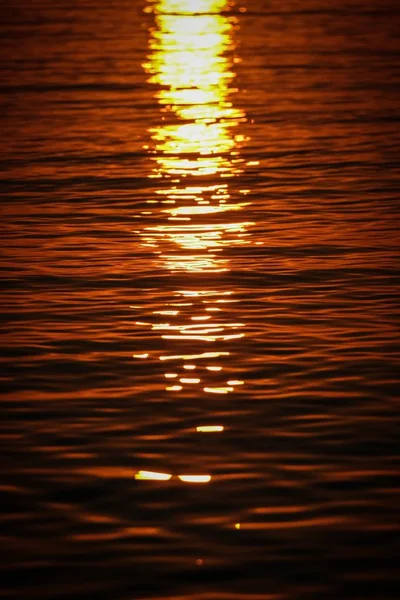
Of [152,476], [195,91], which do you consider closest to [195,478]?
[152,476]

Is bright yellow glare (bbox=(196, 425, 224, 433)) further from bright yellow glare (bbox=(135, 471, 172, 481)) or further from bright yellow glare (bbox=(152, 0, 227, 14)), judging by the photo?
bright yellow glare (bbox=(152, 0, 227, 14))

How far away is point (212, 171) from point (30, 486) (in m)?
12.1

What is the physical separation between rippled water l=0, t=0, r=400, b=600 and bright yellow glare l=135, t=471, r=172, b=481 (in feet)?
0.06

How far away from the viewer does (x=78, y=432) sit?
9164mm

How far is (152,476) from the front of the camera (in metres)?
8.40

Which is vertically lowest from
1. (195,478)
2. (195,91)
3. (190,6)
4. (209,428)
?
(195,478)

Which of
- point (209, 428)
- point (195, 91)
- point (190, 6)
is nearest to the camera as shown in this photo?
point (209, 428)

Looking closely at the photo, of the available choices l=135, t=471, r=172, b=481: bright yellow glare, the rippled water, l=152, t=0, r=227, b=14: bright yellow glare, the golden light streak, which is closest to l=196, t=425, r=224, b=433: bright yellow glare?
the rippled water

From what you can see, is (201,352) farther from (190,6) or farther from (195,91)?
(190,6)

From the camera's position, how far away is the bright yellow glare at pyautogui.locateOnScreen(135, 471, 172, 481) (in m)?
8.36

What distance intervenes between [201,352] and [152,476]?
272cm

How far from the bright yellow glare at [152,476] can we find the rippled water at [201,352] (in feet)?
0.06

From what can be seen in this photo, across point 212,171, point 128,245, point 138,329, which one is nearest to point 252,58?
point 212,171

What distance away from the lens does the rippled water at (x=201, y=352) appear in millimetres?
7359
